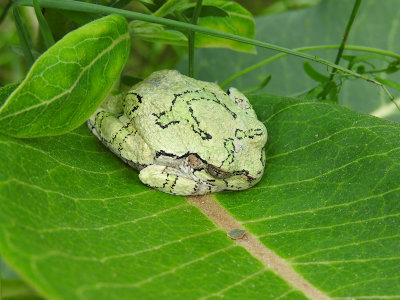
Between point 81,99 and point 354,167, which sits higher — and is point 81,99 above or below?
above

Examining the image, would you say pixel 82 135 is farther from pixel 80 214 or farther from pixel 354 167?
pixel 354 167

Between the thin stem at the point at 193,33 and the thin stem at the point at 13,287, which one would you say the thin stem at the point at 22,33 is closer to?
the thin stem at the point at 193,33

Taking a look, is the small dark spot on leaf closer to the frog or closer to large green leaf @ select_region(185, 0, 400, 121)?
the frog

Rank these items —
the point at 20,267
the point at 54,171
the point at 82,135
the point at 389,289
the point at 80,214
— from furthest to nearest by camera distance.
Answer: the point at 82,135, the point at 54,171, the point at 80,214, the point at 389,289, the point at 20,267

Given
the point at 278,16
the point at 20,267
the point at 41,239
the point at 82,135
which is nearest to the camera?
the point at 20,267

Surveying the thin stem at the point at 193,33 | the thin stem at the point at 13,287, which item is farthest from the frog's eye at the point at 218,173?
the thin stem at the point at 13,287

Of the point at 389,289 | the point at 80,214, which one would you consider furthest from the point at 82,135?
the point at 389,289
